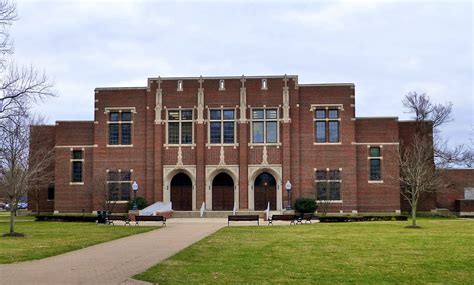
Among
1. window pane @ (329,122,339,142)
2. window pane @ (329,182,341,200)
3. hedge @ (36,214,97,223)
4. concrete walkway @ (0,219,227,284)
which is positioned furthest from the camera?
window pane @ (329,122,339,142)

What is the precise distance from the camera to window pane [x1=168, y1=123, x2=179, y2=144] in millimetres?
52031

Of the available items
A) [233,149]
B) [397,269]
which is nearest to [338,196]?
[233,149]

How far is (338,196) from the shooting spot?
1984 inches

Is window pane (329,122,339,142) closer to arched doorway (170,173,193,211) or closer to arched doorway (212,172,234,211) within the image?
arched doorway (212,172,234,211)

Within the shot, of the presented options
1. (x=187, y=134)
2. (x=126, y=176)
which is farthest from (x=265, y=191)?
(x=126, y=176)

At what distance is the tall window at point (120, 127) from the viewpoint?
52625 mm

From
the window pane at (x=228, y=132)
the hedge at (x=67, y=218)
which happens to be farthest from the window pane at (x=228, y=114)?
the hedge at (x=67, y=218)

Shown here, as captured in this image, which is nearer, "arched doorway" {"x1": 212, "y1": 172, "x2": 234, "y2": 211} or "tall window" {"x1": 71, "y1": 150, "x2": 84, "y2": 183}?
"arched doorway" {"x1": 212, "y1": 172, "x2": 234, "y2": 211}

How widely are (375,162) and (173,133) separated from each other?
17947 millimetres

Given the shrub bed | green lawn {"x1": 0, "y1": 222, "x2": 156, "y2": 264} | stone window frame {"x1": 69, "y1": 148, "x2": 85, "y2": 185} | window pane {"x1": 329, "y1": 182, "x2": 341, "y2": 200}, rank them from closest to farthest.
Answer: green lawn {"x1": 0, "y1": 222, "x2": 156, "y2": 264}, the shrub bed, window pane {"x1": 329, "y1": 182, "x2": 341, "y2": 200}, stone window frame {"x1": 69, "y1": 148, "x2": 85, "y2": 185}

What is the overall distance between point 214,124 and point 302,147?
7.96m

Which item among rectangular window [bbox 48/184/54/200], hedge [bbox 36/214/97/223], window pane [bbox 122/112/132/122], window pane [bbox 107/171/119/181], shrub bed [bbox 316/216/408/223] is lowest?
hedge [bbox 36/214/97/223]

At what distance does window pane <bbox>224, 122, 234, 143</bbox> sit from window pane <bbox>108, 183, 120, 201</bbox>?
1040 centimetres

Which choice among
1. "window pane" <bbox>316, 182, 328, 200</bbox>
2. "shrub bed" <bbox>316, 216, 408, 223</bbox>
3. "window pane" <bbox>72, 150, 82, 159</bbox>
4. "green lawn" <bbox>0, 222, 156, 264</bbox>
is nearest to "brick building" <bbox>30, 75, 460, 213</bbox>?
"window pane" <bbox>316, 182, 328, 200</bbox>
